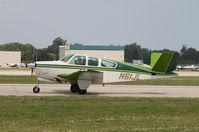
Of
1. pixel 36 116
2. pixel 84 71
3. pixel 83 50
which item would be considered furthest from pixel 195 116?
pixel 83 50

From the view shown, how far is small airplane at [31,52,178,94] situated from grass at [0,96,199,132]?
19.4 ft

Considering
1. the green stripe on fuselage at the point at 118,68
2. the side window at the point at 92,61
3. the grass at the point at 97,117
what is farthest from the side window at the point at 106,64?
the grass at the point at 97,117

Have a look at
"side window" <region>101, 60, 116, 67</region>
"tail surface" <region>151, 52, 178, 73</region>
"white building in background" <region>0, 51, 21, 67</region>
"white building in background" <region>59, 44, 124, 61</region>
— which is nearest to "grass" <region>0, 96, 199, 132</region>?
"side window" <region>101, 60, 116, 67</region>

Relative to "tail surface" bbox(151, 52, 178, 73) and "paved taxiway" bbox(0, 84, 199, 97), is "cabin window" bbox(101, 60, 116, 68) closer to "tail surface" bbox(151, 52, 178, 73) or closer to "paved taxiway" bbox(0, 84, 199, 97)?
"paved taxiway" bbox(0, 84, 199, 97)

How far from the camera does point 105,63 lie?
22.6 meters

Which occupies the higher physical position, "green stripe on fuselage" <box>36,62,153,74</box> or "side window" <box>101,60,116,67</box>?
"side window" <box>101,60,116,67</box>

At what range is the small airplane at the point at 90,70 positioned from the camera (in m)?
21.8

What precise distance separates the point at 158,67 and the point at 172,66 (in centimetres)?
75

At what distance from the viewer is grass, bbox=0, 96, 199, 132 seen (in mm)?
10383

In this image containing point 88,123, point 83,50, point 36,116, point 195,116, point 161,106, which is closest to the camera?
point 88,123

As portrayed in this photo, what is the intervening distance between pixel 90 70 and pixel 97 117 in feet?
31.0

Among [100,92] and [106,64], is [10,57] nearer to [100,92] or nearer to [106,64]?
[100,92]

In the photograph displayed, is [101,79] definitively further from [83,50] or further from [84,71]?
[83,50]

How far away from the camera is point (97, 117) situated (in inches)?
481
